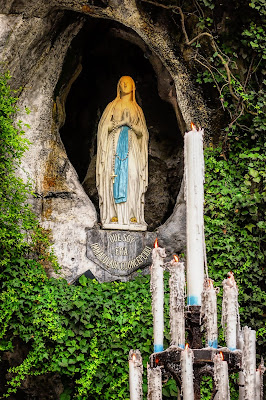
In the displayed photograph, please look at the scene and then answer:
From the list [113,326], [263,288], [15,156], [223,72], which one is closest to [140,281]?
[113,326]

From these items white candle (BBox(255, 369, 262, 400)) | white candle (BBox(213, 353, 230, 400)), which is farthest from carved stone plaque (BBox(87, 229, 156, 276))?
white candle (BBox(213, 353, 230, 400))

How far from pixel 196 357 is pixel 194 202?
0.60 m

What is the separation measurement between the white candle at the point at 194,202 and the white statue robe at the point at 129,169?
4345mm

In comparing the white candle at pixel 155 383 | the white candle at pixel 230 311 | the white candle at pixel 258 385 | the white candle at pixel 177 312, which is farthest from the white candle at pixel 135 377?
the white candle at pixel 258 385

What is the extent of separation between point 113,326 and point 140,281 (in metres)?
0.65

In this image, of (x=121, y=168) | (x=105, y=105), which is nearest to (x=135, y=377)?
(x=121, y=168)

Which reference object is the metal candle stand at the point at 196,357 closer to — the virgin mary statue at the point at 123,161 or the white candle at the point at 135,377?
the white candle at the point at 135,377

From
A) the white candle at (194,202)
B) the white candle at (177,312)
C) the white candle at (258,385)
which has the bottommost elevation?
the white candle at (258,385)

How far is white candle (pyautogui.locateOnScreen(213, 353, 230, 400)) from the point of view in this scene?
7.65 feet

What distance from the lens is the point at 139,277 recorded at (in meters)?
6.64

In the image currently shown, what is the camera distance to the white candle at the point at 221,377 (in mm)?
2332

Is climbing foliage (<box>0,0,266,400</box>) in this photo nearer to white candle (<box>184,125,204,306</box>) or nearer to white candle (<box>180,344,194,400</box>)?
white candle (<box>184,125,204,306</box>)

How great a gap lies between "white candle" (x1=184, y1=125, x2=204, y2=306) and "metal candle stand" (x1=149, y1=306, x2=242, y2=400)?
0.08 metres

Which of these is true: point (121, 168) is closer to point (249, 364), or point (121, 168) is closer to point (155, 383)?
point (249, 364)
